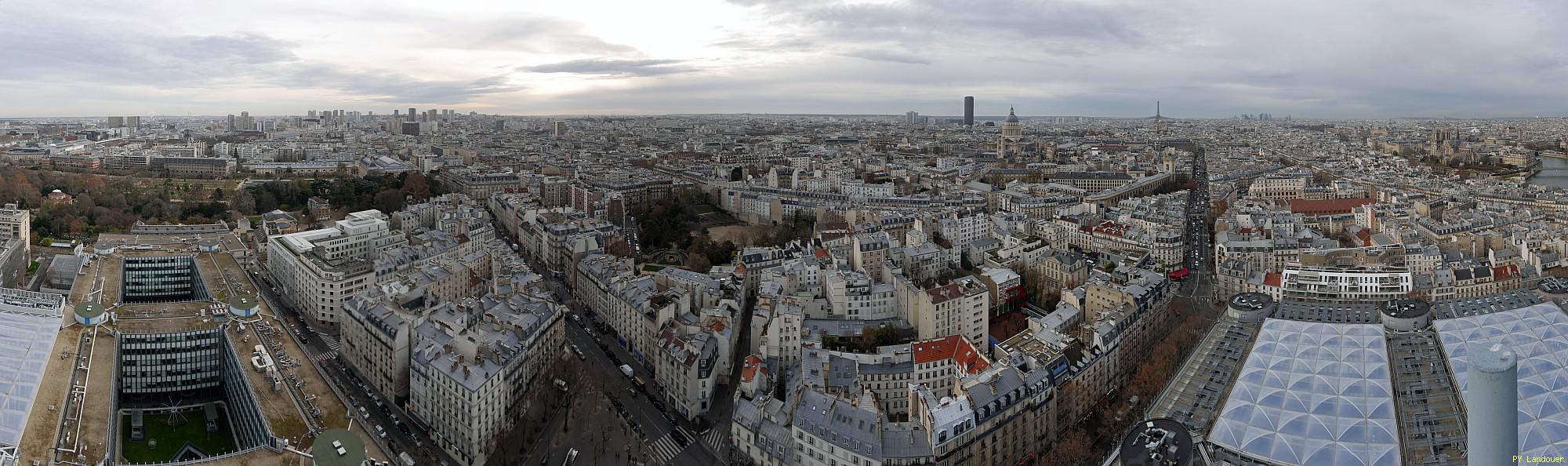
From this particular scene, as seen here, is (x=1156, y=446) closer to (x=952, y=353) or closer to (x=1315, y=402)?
(x=1315, y=402)

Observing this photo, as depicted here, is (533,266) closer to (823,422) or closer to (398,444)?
(398,444)

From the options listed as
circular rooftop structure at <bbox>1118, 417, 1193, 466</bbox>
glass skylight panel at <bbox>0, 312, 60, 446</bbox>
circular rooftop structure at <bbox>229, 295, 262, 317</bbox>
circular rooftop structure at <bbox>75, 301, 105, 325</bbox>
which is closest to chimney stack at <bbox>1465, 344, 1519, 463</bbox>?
circular rooftop structure at <bbox>1118, 417, 1193, 466</bbox>

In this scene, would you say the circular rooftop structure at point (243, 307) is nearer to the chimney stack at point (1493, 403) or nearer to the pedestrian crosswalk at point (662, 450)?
the pedestrian crosswalk at point (662, 450)

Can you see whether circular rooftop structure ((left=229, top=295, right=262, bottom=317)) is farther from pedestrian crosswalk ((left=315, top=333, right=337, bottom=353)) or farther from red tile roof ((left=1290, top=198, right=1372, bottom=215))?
red tile roof ((left=1290, top=198, right=1372, bottom=215))

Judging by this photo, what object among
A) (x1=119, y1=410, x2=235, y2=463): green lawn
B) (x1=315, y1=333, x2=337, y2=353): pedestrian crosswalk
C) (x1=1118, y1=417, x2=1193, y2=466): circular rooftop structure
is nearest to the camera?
(x1=1118, y1=417, x2=1193, y2=466): circular rooftop structure

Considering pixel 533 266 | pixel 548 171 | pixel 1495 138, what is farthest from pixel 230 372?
pixel 1495 138

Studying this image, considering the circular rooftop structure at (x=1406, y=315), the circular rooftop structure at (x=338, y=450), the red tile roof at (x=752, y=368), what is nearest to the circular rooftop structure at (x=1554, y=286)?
the circular rooftop structure at (x=1406, y=315)
